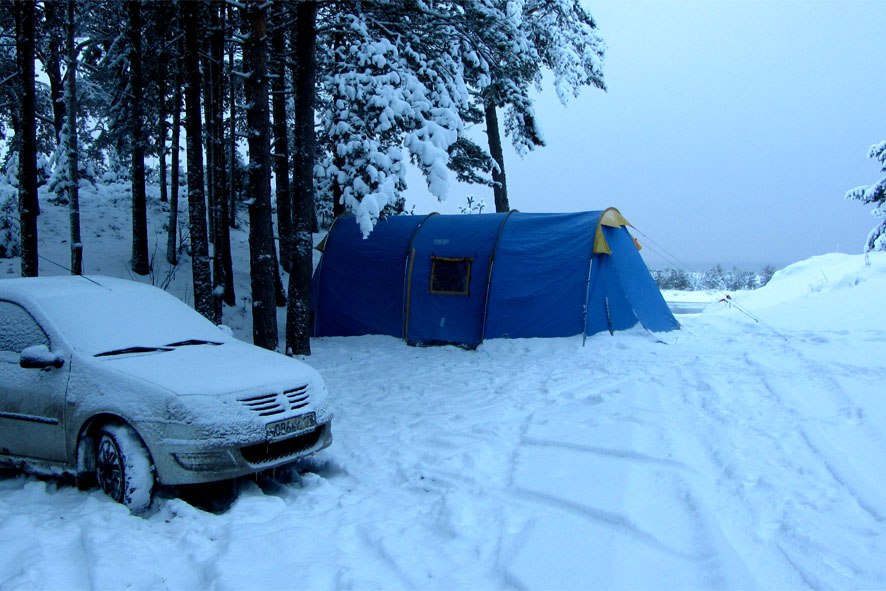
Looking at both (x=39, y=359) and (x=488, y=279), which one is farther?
(x=488, y=279)

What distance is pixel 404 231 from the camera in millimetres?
12320

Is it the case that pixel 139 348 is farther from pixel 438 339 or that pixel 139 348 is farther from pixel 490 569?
pixel 438 339

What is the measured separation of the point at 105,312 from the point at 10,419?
1089 millimetres

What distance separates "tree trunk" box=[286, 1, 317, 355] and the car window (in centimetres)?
542

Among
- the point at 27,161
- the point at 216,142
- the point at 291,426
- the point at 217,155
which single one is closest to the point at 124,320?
the point at 291,426

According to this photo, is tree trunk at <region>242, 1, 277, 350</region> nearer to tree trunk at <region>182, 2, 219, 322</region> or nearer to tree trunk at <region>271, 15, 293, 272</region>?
tree trunk at <region>182, 2, 219, 322</region>

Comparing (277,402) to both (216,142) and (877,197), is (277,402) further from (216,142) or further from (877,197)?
(877,197)

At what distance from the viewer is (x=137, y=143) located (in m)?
14.5

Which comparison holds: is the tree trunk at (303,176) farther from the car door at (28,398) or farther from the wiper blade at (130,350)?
the car door at (28,398)

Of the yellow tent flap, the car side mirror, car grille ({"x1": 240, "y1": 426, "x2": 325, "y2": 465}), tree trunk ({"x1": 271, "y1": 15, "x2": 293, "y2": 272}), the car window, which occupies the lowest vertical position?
car grille ({"x1": 240, "y1": 426, "x2": 325, "y2": 465})

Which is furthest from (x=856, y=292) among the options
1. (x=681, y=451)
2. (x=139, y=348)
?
(x=139, y=348)

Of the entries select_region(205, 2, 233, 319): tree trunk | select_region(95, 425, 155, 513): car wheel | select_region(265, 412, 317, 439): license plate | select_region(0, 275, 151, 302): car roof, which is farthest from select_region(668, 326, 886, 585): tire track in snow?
select_region(205, 2, 233, 319): tree trunk

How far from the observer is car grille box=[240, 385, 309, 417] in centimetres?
448

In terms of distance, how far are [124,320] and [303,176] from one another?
554 cm
